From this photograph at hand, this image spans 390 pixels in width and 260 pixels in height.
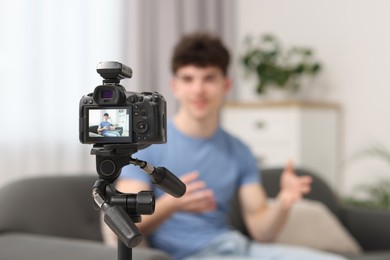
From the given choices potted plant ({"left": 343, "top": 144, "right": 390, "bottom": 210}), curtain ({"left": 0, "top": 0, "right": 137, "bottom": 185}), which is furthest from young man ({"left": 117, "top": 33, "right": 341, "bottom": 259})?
curtain ({"left": 0, "top": 0, "right": 137, "bottom": 185})

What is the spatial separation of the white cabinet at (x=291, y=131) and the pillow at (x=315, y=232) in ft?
4.06

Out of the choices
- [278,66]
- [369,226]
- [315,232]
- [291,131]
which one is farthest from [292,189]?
[278,66]

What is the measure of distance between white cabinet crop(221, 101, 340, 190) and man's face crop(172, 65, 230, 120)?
1.78 meters

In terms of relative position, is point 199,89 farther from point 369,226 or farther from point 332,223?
point 369,226

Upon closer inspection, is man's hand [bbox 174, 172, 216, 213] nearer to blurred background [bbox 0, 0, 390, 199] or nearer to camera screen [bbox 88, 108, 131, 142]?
camera screen [bbox 88, 108, 131, 142]

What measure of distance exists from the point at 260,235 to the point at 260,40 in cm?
243

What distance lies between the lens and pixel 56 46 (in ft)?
12.0

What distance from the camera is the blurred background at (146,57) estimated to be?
3.55 metres

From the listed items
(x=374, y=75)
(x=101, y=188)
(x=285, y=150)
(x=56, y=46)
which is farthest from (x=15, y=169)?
(x=101, y=188)

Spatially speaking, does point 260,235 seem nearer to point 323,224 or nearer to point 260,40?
point 323,224

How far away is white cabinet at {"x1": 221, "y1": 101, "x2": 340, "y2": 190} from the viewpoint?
3785mm

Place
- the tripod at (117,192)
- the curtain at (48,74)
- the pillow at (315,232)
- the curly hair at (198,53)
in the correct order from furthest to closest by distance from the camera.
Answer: the curtain at (48,74), the pillow at (315,232), the curly hair at (198,53), the tripod at (117,192)

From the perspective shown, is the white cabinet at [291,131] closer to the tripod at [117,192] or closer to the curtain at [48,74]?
the curtain at [48,74]

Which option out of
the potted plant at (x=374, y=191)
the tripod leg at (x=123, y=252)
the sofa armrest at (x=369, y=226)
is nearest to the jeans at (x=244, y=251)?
the sofa armrest at (x=369, y=226)
